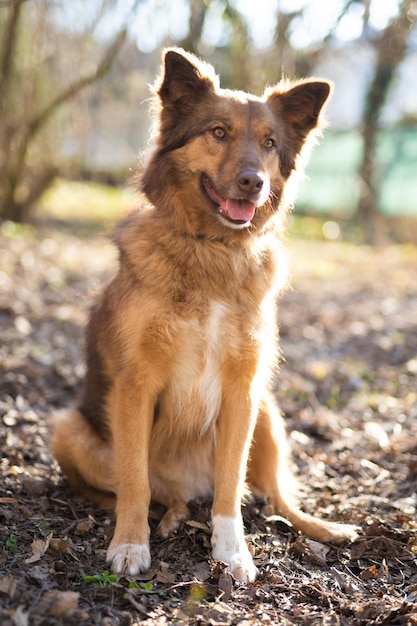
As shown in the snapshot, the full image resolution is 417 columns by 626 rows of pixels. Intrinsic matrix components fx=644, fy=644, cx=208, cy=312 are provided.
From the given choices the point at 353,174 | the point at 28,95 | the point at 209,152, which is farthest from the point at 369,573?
the point at 353,174

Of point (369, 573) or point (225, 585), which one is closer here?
point (225, 585)

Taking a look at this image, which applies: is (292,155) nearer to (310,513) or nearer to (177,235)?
(177,235)

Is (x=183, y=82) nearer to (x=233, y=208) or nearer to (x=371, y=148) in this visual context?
(x=233, y=208)

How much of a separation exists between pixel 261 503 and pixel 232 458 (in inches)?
25.5

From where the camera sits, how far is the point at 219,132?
336cm

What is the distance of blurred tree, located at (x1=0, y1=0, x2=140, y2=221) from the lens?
893 centimetres

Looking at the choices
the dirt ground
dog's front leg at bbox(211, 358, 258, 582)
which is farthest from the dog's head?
the dirt ground

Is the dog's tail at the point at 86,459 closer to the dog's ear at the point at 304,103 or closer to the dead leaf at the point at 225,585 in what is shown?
the dead leaf at the point at 225,585

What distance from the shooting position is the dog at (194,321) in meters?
3.15

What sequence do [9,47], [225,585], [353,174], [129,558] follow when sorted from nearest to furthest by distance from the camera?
1. [225,585]
2. [129,558]
3. [9,47]
4. [353,174]

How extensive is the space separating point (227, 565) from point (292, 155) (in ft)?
7.27

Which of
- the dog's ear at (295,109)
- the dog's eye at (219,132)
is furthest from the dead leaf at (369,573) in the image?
the dog's eye at (219,132)

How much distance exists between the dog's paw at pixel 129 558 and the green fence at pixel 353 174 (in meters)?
12.8

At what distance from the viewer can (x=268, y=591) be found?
2.86 meters
